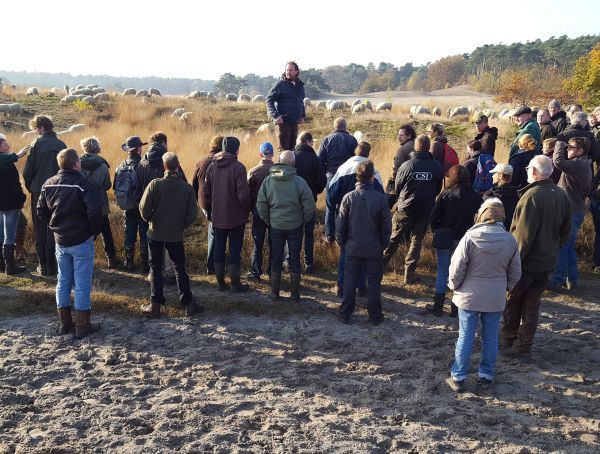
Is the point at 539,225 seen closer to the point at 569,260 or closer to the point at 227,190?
the point at 569,260

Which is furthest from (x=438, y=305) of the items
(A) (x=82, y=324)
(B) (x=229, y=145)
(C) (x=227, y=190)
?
(A) (x=82, y=324)

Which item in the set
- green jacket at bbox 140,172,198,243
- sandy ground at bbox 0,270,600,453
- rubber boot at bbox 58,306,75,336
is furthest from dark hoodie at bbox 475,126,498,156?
rubber boot at bbox 58,306,75,336

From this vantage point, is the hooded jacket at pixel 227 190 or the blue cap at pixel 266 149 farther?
the blue cap at pixel 266 149

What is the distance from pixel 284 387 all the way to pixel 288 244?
7.76ft

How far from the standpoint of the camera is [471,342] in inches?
191

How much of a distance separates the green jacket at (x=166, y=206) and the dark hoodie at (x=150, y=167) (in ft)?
3.30

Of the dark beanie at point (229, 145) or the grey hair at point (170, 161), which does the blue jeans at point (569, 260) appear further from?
the grey hair at point (170, 161)

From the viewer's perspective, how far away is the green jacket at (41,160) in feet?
24.4

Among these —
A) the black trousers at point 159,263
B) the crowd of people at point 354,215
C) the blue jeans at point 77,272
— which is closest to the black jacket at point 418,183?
the crowd of people at point 354,215

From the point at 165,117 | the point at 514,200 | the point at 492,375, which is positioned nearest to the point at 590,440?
the point at 492,375

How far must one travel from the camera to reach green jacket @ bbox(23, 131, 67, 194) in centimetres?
744

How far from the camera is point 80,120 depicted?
18.2m

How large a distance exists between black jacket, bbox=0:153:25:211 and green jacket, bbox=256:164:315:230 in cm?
353

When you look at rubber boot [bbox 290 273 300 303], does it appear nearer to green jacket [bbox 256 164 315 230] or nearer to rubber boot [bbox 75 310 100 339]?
green jacket [bbox 256 164 315 230]
